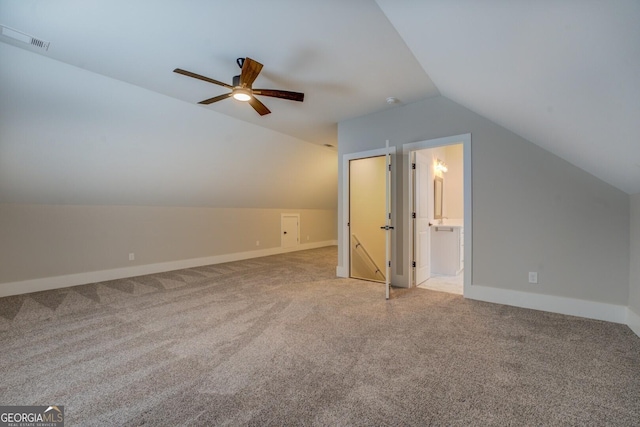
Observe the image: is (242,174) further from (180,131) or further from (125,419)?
(125,419)

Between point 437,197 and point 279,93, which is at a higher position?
point 279,93

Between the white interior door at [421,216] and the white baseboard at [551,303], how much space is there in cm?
85

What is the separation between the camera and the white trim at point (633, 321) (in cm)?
249

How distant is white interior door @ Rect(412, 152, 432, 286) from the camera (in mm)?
4207

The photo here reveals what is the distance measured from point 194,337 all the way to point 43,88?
3.25 m

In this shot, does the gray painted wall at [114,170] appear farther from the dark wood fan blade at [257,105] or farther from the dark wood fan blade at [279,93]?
the dark wood fan blade at [279,93]

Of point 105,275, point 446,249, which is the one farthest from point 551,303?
point 105,275

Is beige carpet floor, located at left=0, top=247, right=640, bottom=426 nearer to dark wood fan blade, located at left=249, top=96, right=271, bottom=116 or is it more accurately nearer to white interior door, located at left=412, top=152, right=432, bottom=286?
white interior door, located at left=412, top=152, right=432, bottom=286

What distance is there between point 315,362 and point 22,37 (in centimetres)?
391

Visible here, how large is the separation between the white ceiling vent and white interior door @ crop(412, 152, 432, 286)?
176 inches

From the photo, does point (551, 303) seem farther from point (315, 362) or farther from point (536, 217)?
point (315, 362)

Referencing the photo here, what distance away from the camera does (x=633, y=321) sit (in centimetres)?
258

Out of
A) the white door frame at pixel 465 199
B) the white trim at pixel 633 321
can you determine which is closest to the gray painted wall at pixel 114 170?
the white door frame at pixel 465 199

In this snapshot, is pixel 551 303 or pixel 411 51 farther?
pixel 551 303
